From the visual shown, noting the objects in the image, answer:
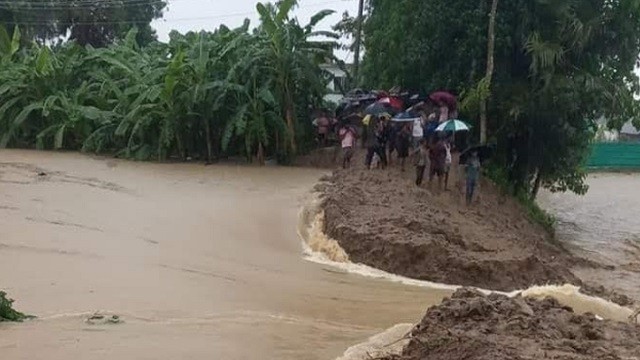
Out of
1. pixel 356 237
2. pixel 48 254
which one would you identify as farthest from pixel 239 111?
pixel 48 254

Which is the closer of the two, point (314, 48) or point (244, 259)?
point (244, 259)

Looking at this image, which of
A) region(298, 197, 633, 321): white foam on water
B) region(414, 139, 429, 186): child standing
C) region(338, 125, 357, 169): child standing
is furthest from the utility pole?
region(298, 197, 633, 321): white foam on water

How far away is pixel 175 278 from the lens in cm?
1033

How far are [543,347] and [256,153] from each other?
18816 mm

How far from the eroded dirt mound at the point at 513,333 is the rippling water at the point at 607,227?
923 cm

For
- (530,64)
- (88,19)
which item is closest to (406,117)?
(530,64)

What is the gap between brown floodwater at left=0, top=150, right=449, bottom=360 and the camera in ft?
23.1

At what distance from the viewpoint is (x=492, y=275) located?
12727mm

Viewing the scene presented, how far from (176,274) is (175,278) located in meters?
0.29

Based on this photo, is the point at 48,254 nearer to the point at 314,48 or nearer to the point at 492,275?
the point at 492,275

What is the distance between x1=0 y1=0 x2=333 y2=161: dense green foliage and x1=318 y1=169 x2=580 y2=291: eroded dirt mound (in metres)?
6.82

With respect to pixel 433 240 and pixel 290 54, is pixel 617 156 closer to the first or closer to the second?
pixel 290 54

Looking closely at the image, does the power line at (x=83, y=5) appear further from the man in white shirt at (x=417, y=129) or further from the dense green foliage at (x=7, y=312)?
the dense green foliage at (x=7, y=312)

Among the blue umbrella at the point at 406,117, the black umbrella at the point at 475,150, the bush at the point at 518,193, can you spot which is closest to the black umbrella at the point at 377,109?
the blue umbrella at the point at 406,117
